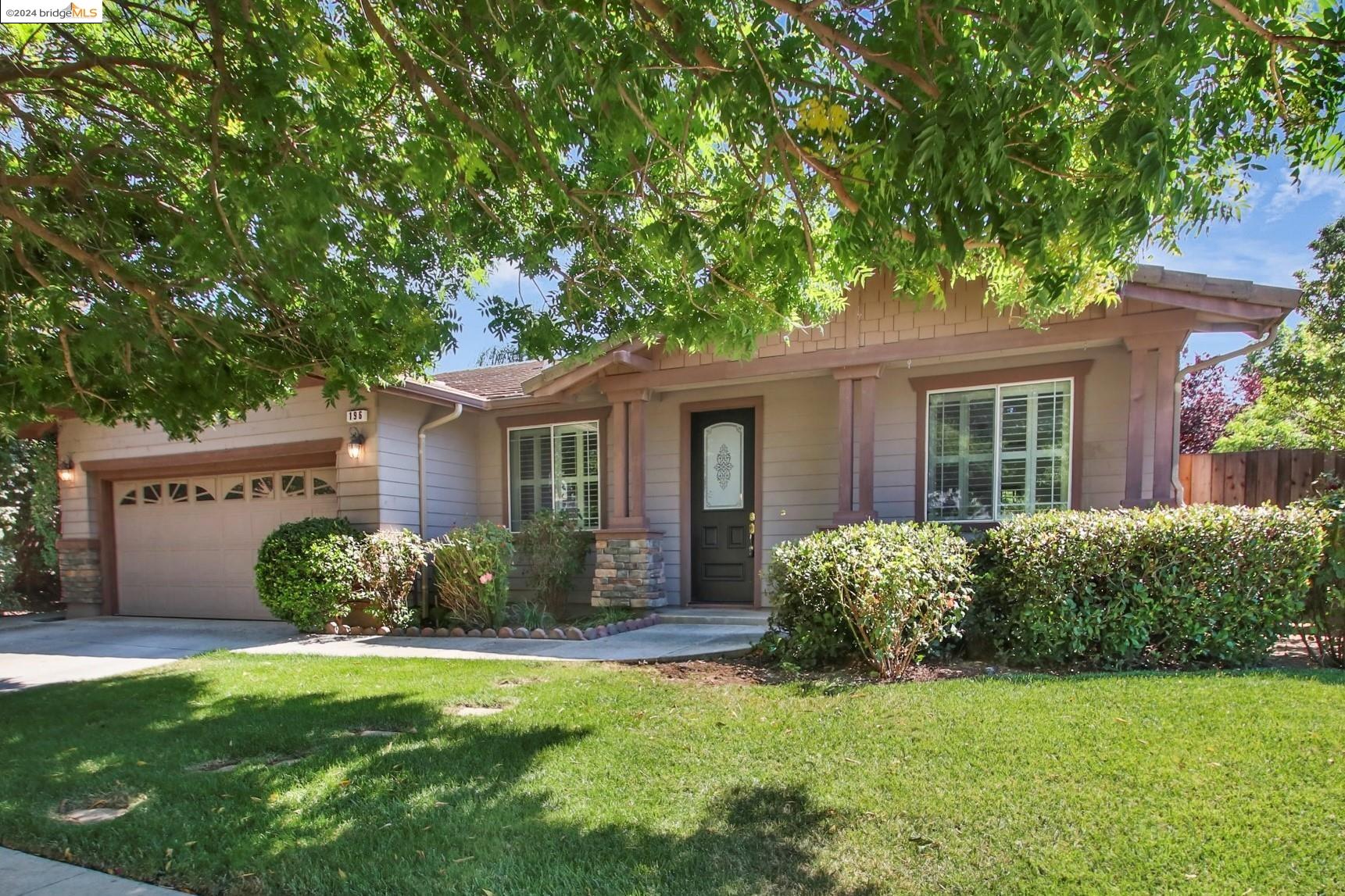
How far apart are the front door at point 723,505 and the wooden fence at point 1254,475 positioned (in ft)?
16.0

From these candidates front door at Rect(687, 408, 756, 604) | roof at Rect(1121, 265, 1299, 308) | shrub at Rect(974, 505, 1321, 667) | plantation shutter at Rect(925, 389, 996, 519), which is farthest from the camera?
front door at Rect(687, 408, 756, 604)

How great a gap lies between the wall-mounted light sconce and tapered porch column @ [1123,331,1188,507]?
8702mm

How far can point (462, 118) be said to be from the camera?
408 centimetres

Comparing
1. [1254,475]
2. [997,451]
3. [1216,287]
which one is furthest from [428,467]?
[1254,475]

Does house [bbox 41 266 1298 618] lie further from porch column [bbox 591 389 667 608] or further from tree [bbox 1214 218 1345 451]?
tree [bbox 1214 218 1345 451]

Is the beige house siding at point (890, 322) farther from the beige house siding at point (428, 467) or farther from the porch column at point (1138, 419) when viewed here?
the beige house siding at point (428, 467)

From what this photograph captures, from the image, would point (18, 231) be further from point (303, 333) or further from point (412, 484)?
point (412, 484)

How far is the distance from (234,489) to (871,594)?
32.7ft

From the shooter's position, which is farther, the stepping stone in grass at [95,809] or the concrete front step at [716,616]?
the concrete front step at [716,616]

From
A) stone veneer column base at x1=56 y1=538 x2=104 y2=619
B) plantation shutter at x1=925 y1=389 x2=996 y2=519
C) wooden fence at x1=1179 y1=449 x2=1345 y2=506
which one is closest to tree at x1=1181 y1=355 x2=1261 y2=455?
wooden fence at x1=1179 y1=449 x2=1345 y2=506

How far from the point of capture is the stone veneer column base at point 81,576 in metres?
11.9

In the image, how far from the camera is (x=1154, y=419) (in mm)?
6945

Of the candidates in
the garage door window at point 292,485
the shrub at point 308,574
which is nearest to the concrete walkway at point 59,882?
the shrub at point 308,574

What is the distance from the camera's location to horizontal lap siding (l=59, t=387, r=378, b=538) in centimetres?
973
